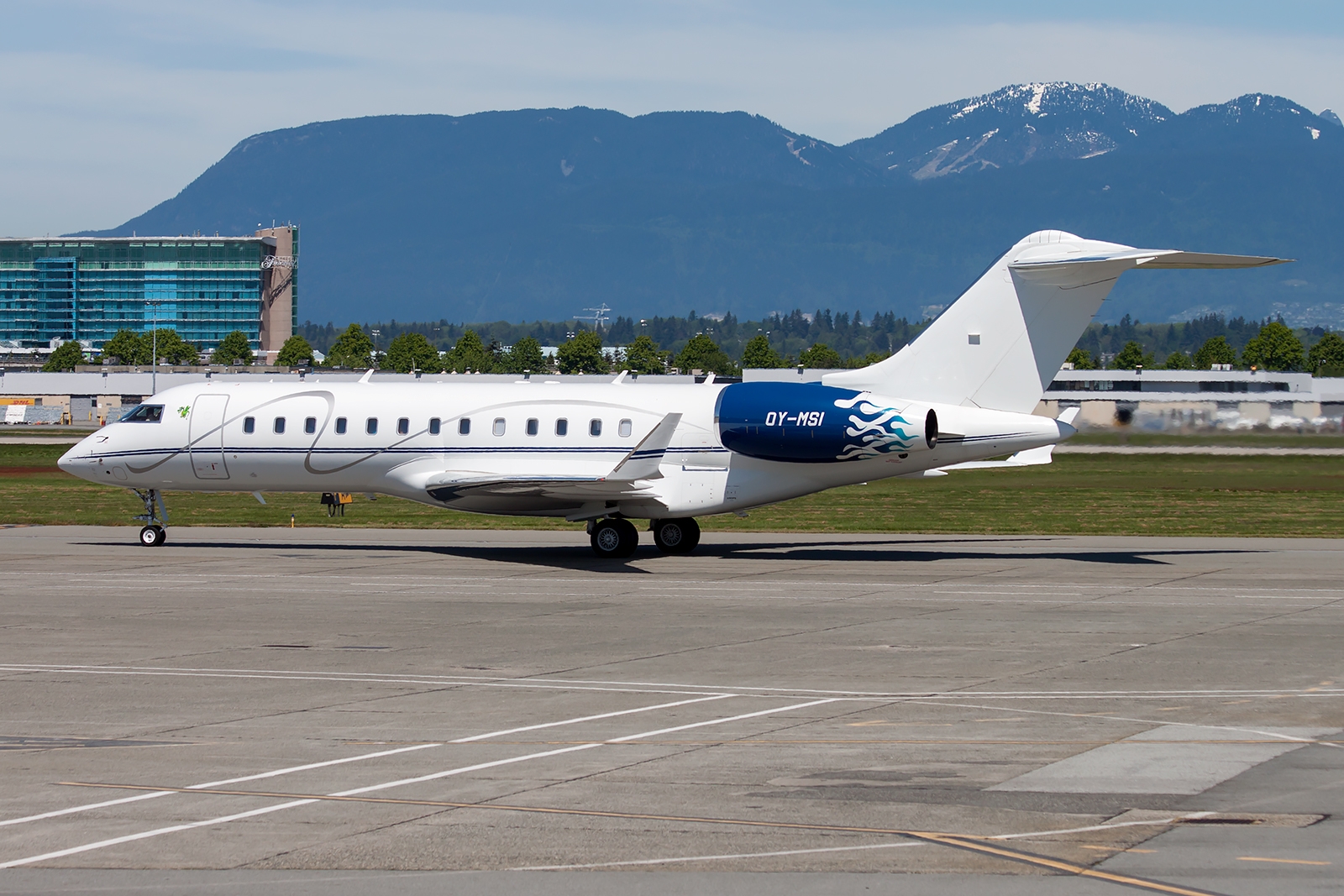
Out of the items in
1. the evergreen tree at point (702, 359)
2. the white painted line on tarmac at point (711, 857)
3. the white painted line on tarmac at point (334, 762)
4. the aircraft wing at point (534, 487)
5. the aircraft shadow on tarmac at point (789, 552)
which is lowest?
the aircraft shadow on tarmac at point (789, 552)

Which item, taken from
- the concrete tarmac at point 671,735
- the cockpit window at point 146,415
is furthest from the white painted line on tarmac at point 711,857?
the cockpit window at point 146,415

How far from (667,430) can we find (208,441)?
10.9 metres

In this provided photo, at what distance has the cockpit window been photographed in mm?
32875

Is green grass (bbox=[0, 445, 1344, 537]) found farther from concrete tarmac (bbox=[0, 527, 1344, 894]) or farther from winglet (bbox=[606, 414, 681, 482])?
concrete tarmac (bbox=[0, 527, 1344, 894])

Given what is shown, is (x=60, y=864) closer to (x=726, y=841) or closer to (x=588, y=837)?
(x=588, y=837)

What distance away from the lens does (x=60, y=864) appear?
9242 millimetres

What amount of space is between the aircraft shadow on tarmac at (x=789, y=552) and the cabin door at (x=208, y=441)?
6.24 ft

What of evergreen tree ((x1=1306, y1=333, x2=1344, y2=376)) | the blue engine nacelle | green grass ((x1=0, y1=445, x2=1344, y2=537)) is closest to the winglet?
the blue engine nacelle

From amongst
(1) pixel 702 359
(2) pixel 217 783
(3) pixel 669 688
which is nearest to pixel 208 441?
(3) pixel 669 688

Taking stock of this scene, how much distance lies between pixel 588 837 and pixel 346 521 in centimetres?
3147

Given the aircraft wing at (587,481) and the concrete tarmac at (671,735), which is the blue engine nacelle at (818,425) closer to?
the aircraft wing at (587,481)

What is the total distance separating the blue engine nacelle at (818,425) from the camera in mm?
28250

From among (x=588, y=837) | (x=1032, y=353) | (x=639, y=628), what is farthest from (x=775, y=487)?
(x=588, y=837)

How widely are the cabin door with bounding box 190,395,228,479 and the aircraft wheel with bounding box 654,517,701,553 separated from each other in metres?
10.0
